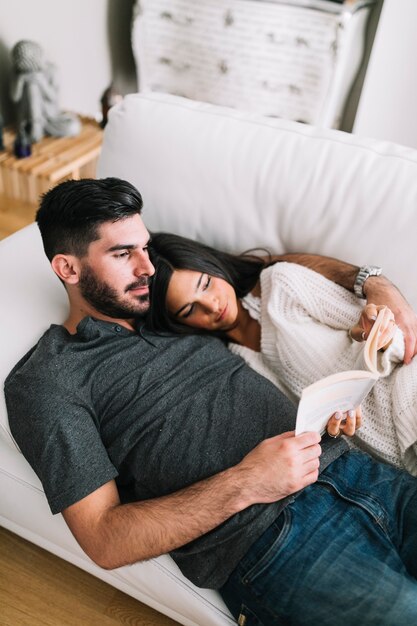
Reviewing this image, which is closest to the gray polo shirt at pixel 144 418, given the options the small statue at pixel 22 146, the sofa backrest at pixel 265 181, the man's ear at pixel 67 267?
the man's ear at pixel 67 267

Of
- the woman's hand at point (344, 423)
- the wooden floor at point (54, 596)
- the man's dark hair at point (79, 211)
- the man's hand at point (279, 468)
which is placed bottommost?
the wooden floor at point (54, 596)

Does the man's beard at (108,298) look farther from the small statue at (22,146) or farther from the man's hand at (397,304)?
the small statue at (22,146)

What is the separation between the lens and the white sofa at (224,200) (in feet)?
4.24

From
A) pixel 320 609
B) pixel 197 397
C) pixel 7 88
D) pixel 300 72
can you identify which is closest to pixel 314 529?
pixel 320 609

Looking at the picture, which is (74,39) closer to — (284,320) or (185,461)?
(284,320)

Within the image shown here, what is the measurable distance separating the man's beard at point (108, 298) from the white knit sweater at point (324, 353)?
1.05 feet

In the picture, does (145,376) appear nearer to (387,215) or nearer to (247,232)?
(247,232)

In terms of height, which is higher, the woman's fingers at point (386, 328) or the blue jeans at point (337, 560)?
the woman's fingers at point (386, 328)

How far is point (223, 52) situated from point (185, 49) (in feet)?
0.69

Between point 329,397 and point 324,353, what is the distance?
0.37 m

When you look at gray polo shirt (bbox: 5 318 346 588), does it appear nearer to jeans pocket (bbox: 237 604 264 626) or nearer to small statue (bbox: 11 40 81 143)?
jeans pocket (bbox: 237 604 264 626)

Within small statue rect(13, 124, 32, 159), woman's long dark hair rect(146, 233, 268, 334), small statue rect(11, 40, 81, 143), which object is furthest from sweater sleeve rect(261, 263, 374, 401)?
small statue rect(11, 40, 81, 143)

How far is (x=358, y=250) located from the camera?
143 cm

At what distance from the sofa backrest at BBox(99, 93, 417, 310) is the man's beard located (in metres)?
0.33
